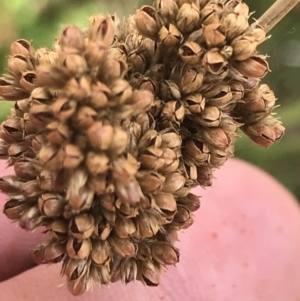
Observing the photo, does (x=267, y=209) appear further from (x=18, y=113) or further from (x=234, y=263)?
(x=18, y=113)

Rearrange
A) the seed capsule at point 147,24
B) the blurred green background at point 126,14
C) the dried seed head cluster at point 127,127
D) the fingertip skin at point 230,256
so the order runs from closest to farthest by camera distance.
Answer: the dried seed head cluster at point 127,127 < the seed capsule at point 147,24 < the fingertip skin at point 230,256 < the blurred green background at point 126,14

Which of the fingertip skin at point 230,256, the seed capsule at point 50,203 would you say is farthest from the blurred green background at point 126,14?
the seed capsule at point 50,203

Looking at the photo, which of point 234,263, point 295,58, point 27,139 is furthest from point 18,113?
point 295,58

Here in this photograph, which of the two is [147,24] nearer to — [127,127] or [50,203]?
[127,127]

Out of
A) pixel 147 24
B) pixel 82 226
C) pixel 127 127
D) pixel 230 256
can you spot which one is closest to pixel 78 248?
pixel 82 226

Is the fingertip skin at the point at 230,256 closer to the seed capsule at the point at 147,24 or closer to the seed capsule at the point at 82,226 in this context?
the seed capsule at the point at 82,226

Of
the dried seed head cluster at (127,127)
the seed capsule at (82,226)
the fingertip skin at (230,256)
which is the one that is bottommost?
the fingertip skin at (230,256)

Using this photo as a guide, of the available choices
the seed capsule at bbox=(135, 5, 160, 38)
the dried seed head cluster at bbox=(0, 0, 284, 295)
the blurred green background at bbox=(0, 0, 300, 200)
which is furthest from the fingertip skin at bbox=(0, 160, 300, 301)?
the seed capsule at bbox=(135, 5, 160, 38)

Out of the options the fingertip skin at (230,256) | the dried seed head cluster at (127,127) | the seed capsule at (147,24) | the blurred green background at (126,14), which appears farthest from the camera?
the blurred green background at (126,14)
